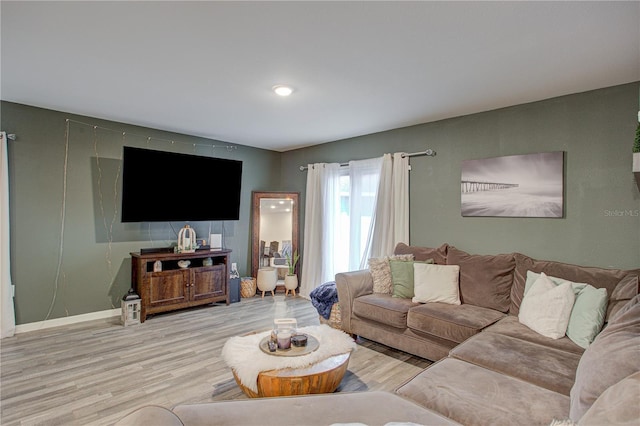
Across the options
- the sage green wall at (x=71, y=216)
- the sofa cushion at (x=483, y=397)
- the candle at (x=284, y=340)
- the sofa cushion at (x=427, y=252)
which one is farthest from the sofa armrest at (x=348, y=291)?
the sage green wall at (x=71, y=216)

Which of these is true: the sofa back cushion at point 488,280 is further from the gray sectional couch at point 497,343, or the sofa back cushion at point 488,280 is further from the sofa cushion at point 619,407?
the sofa cushion at point 619,407

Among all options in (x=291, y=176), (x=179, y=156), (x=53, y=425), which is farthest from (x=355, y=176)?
(x=53, y=425)

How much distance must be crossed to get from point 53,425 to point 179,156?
3.13m

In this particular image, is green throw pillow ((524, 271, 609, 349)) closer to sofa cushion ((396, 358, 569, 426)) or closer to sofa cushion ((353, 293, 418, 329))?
sofa cushion ((396, 358, 569, 426))

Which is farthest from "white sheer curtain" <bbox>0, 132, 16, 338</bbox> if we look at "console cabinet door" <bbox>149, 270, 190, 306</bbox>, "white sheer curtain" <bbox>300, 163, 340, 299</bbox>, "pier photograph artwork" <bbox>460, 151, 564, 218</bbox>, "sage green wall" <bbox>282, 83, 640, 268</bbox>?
"pier photograph artwork" <bbox>460, 151, 564, 218</bbox>

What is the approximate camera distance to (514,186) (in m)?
3.34

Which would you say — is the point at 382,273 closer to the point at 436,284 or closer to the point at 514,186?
the point at 436,284

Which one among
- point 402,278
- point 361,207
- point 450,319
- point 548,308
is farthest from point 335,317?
point 548,308

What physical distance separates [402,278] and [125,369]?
2669 millimetres

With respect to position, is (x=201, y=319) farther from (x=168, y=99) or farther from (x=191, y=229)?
(x=168, y=99)

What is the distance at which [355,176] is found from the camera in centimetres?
482

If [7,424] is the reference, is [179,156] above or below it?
above

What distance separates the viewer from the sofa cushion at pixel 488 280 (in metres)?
3.05

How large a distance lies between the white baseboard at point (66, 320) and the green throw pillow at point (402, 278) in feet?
11.5
